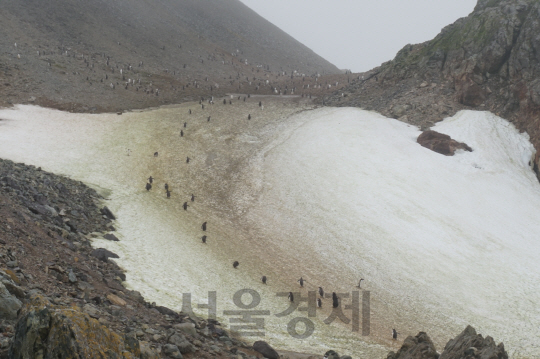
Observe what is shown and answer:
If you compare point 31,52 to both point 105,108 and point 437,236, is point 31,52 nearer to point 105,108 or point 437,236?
point 105,108

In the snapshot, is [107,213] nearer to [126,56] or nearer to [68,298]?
[68,298]

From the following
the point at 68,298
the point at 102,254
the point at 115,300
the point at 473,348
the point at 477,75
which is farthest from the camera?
the point at 477,75

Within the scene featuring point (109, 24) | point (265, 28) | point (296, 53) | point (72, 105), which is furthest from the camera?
point (265, 28)

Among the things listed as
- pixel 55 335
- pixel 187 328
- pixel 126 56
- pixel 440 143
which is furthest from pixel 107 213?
pixel 126 56

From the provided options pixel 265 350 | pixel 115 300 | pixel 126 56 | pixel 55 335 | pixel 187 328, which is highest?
pixel 126 56

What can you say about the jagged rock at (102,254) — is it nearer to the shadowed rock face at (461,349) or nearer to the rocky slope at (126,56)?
the shadowed rock face at (461,349)

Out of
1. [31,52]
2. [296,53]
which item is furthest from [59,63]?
[296,53]
